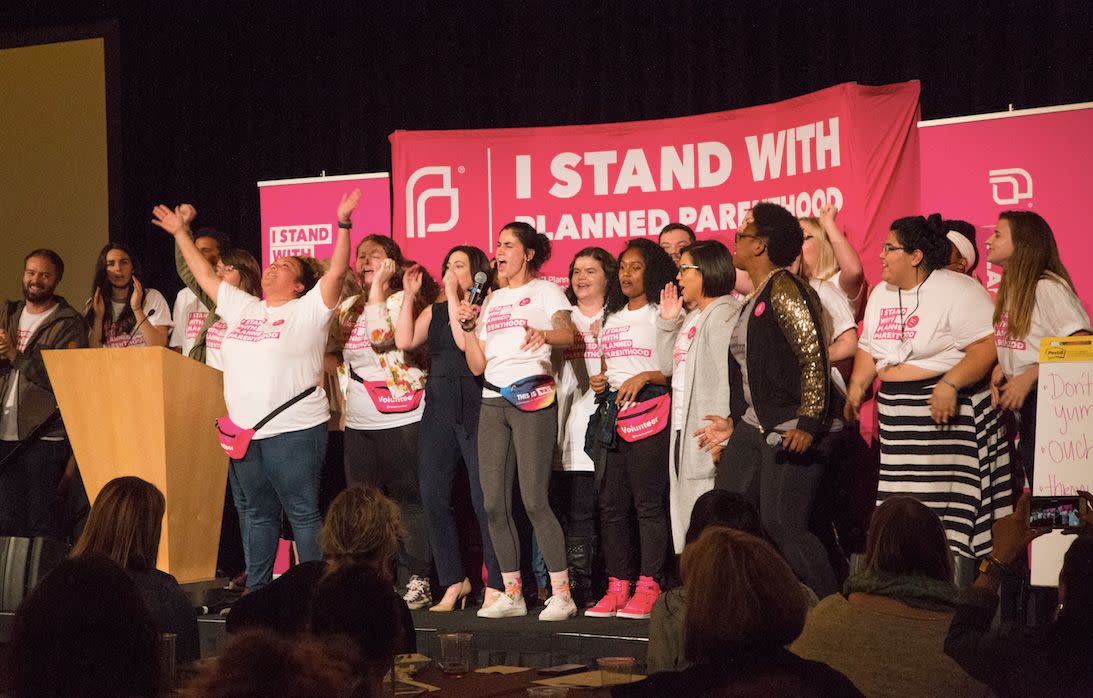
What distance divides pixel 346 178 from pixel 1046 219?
3.67 metres

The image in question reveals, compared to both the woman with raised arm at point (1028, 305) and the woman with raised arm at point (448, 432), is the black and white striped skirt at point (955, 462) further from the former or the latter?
the woman with raised arm at point (448, 432)

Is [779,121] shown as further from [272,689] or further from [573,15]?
[272,689]

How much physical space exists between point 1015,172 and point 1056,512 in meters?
3.07

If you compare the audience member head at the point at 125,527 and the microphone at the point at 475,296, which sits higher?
the microphone at the point at 475,296

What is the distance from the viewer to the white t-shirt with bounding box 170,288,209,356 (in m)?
6.37

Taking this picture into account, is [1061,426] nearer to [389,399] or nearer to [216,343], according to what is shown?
[389,399]

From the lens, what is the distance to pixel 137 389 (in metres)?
5.36

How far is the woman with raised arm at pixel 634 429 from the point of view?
507 centimetres

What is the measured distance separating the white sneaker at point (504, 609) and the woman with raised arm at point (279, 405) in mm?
776

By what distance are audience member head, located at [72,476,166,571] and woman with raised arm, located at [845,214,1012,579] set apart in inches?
106

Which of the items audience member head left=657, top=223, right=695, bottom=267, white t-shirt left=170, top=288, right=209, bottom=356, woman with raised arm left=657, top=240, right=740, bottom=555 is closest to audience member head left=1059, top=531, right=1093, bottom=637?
woman with raised arm left=657, top=240, right=740, bottom=555

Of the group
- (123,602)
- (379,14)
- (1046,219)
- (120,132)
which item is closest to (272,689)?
(123,602)

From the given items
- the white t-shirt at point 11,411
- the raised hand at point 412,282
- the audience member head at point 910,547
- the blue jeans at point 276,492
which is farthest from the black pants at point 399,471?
the audience member head at point 910,547

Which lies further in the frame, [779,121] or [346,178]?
[346,178]
